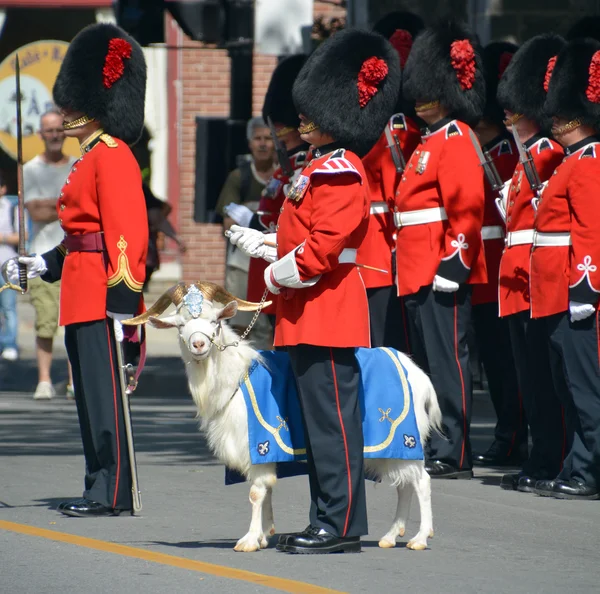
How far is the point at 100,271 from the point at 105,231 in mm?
189

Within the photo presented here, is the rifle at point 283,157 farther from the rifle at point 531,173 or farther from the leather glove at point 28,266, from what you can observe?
the leather glove at point 28,266

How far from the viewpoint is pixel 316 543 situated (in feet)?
23.0

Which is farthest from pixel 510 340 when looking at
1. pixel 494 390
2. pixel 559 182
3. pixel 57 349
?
pixel 57 349

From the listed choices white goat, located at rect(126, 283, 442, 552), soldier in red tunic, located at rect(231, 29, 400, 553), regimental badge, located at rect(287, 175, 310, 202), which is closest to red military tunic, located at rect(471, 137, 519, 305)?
white goat, located at rect(126, 283, 442, 552)

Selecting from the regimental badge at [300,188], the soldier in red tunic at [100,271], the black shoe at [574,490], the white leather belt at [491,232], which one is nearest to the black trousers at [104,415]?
the soldier in red tunic at [100,271]

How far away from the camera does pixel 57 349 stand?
1706cm

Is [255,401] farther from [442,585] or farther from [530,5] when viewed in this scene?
[530,5]

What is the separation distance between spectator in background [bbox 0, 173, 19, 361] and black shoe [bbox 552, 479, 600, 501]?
643 cm

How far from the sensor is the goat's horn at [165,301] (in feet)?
23.6

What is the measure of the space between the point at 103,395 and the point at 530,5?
786 centimetres

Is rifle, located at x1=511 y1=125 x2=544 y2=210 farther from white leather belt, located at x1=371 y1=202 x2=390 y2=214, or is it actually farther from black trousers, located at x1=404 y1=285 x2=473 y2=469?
white leather belt, located at x1=371 y1=202 x2=390 y2=214

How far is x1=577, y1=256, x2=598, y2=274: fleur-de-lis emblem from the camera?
329 inches

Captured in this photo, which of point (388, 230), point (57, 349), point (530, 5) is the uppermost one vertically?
point (530, 5)

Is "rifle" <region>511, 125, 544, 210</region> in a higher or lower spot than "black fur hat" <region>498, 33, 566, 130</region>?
lower
